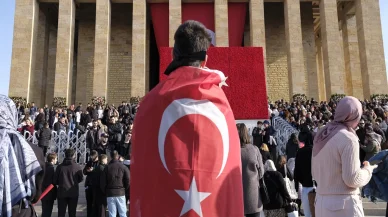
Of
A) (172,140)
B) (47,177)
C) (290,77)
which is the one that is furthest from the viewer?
(290,77)

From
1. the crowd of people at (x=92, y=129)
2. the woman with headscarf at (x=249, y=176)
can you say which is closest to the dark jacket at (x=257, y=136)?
the crowd of people at (x=92, y=129)

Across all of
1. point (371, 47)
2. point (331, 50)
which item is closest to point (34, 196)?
point (331, 50)

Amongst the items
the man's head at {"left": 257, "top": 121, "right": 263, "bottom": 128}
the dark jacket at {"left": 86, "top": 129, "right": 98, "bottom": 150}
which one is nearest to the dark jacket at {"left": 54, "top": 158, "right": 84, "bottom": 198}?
the dark jacket at {"left": 86, "top": 129, "right": 98, "bottom": 150}

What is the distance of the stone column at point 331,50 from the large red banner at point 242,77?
1184 centimetres

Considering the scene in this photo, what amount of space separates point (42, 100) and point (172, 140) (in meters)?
26.3

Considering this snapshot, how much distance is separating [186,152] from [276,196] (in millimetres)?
4408

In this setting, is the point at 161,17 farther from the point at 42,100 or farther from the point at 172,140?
the point at 172,140

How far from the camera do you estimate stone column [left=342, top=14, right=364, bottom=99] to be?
88.1 ft

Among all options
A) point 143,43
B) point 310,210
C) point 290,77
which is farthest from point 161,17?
point 310,210

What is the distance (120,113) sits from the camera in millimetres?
17906

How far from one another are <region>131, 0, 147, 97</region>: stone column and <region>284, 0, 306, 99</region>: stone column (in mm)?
9221

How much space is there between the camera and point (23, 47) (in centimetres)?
2384

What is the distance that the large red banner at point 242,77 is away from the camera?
43.0ft

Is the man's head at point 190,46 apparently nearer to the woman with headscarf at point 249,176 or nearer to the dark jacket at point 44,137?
the woman with headscarf at point 249,176
